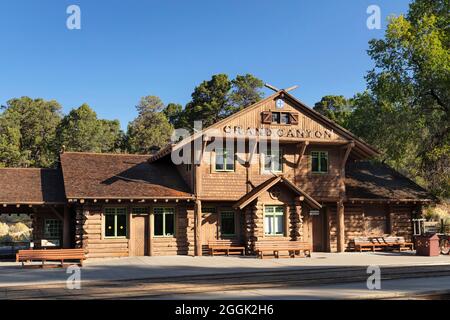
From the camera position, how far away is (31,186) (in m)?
24.6

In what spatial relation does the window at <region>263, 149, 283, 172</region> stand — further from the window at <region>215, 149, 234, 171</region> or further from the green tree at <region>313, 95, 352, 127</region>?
the green tree at <region>313, 95, 352, 127</region>

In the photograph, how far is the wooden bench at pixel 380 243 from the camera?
27.2 m

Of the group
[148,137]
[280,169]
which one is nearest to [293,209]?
[280,169]

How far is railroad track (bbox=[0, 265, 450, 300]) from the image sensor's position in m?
12.6

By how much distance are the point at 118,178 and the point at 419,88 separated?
16913mm

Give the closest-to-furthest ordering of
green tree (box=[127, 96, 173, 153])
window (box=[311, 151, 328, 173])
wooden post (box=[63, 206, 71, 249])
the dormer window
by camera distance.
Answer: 1. wooden post (box=[63, 206, 71, 249])
2. the dormer window
3. window (box=[311, 151, 328, 173])
4. green tree (box=[127, 96, 173, 153])

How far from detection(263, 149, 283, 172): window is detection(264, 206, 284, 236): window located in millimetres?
2294

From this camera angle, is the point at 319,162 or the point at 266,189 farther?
the point at 319,162

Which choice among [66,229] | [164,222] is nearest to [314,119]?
[164,222]

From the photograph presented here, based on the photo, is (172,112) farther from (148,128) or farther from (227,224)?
(227,224)

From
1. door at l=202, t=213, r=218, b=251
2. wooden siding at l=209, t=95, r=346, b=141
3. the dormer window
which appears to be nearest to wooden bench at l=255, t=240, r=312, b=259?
door at l=202, t=213, r=218, b=251

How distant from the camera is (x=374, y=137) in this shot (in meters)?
30.3

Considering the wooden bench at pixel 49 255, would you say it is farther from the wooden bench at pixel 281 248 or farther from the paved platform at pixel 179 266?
the wooden bench at pixel 281 248

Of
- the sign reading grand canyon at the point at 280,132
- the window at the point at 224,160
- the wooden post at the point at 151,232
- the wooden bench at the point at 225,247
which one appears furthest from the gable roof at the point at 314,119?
the wooden bench at the point at 225,247
